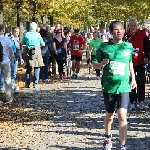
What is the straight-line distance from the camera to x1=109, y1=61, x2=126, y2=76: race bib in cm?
644

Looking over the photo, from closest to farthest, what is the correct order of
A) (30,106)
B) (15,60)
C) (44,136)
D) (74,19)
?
(44,136) < (30,106) < (15,60) < (74,19)

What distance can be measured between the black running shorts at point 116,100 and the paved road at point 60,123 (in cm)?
74

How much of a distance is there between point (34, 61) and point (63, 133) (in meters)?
6.38

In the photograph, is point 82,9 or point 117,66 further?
point 82,9

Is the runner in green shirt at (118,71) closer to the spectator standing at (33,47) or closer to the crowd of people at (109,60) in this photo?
the crowd of people at (109,60)

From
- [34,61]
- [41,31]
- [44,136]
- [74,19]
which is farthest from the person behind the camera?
[74,19]

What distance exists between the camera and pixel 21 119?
9.44 meters

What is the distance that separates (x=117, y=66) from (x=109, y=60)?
0.14 meters

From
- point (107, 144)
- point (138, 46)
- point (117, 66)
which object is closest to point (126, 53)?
point (117, 66)

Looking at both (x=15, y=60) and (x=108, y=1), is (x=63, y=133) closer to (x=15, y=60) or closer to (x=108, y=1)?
(x=15, y=60)

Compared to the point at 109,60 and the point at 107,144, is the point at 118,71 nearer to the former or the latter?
the point at 109,60

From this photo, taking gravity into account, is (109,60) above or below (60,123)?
above

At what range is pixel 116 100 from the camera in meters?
6.57

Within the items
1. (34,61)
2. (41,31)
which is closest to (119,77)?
(34,61)
